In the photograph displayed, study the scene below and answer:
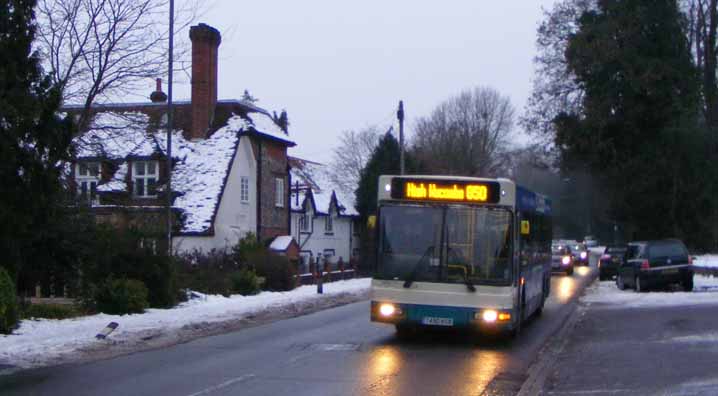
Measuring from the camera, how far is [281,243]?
42094 mm

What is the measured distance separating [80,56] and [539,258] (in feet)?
39.9

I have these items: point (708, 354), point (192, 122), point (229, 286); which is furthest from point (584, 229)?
point (708, 354)

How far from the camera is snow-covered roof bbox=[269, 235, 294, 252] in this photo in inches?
1626

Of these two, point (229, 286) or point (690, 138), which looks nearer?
point (229, 286)

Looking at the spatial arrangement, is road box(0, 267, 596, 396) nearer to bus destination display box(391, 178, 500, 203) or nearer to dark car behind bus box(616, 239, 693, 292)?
bus destination display box(391, 178, 500, 203)

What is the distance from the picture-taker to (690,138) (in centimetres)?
4381

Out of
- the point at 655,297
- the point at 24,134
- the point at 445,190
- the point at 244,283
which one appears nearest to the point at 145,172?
the point at 244,283

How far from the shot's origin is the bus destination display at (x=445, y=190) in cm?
1545

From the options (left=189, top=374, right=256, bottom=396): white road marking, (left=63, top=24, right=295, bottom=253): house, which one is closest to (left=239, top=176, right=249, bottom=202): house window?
(left=63, top=24, right=295, bottom=253): house

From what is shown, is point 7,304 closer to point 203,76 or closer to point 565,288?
point 565,288

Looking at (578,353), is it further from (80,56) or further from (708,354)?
(80,56)

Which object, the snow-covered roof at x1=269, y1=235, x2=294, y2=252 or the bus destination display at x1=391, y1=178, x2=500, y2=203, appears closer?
the bus destination display at x1=391, y1=178, x2=500, y2=203

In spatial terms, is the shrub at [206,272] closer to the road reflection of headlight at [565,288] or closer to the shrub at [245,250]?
the shrub at [245,250]

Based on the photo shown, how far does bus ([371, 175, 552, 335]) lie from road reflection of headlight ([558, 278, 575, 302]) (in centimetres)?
1411
